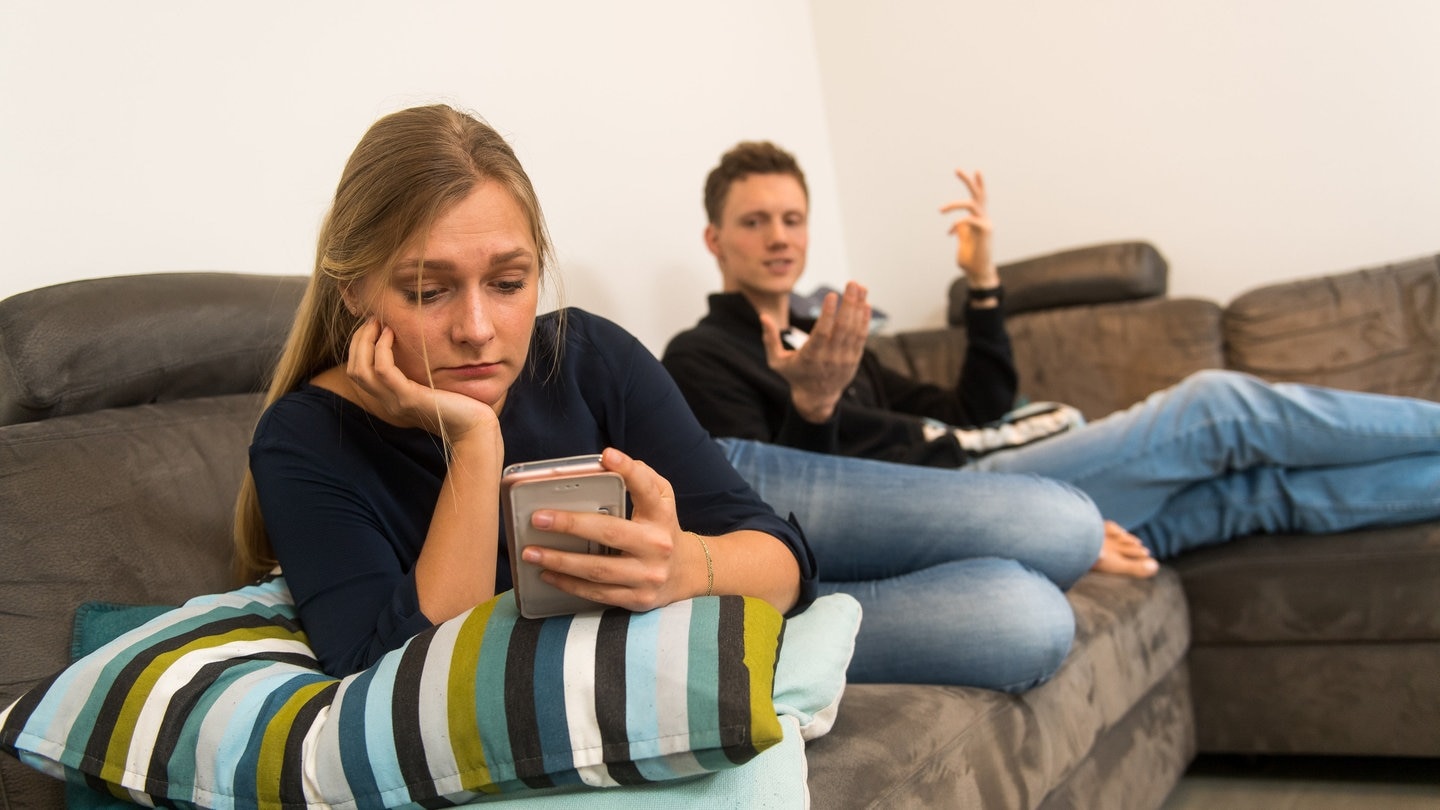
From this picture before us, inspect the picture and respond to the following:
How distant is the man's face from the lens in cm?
212

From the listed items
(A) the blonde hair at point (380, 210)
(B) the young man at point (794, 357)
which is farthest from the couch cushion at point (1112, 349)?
(A) the blonde hair at point (380, 210)

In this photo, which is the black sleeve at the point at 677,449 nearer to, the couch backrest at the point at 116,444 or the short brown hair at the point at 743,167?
the couch backrest at the point at 116,444

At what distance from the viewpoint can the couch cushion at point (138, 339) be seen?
1208 millimetres

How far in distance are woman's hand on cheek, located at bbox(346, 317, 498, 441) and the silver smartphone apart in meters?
0.23

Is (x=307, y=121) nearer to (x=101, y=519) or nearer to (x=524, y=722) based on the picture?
(x=101, y=519)

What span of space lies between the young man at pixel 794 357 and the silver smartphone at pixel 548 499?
2.62ft

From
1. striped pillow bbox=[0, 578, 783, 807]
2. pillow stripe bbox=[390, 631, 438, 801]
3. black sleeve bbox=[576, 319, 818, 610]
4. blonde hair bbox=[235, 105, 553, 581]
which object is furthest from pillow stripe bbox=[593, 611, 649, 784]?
blonde hair bbox=[235, 105, 553, 581]

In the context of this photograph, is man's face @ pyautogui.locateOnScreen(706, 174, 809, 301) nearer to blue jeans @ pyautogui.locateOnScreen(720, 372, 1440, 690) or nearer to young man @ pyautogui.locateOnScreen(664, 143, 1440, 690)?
young man @ pyautogui.locateOnScreen(664, 143, 1440, 690)

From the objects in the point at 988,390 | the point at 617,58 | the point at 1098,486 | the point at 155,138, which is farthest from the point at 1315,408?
the point at 155,138

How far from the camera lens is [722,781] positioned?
32.8 inches

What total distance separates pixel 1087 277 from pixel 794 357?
1.41 metres

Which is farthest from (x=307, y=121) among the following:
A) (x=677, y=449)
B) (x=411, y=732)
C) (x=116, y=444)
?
(x=411, y=732)

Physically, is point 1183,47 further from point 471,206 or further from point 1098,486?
point 471,206

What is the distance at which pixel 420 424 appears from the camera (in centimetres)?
111
